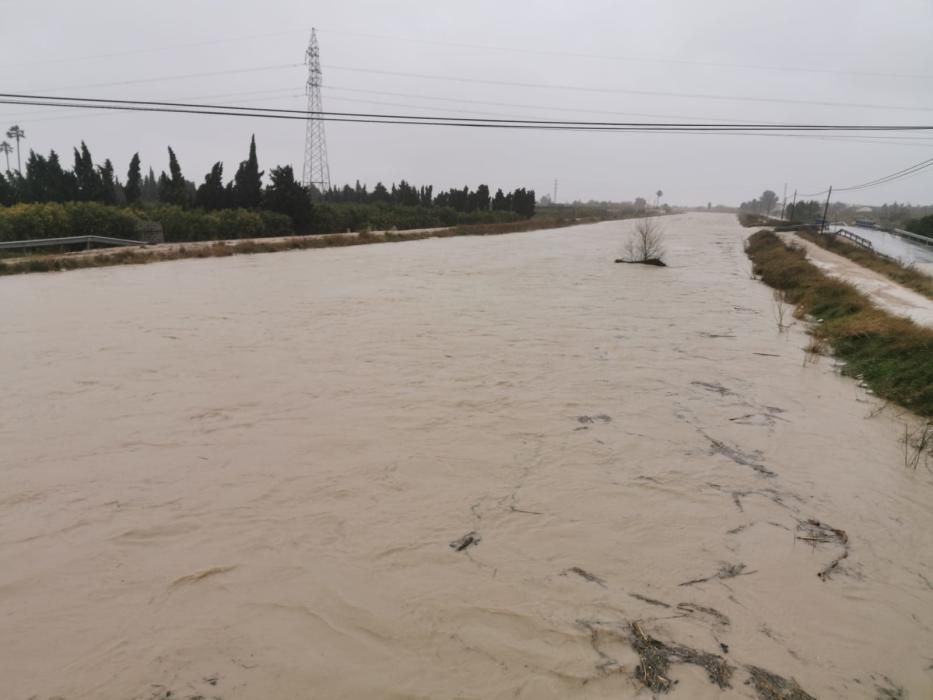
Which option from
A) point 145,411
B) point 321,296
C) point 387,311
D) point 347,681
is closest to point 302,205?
point 321,296

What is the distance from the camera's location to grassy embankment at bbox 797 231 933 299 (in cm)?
1736

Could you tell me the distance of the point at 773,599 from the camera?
3553 mm

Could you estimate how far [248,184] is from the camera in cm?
3422

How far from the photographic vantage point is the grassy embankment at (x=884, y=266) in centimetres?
1736

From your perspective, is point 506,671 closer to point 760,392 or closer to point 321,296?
point 760,392

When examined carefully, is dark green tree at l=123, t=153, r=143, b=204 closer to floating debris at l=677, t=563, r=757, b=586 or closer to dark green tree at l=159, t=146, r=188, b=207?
dark green tree at l=159, t=146, r=188, b=207

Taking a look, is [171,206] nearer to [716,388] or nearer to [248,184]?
[248,184]

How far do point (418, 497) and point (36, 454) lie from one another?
12.1ft

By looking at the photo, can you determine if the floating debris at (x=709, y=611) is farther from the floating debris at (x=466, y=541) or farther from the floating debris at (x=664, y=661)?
the floating debris at (x=466, y=541)

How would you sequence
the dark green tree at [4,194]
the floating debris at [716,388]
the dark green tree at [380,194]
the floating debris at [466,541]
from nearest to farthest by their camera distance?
the floating debris at [466,541] → the floating debris at [716,388] → the dark green tree at [4,194] → the dark green tree at [380,194]

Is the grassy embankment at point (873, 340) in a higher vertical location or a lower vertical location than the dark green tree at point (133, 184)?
lower

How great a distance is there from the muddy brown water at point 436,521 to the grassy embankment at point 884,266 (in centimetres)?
1167

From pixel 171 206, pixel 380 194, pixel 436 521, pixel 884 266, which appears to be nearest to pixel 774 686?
pixel 436 521

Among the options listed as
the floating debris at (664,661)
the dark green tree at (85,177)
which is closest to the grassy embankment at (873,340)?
the floating debris at (664,661)
